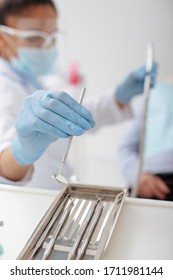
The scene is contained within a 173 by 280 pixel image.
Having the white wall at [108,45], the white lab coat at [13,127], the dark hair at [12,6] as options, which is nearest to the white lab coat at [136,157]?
the white lab coat at [13,127]

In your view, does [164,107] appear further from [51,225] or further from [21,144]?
[51,225]

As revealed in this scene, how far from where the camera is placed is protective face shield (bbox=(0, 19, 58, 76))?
118cm

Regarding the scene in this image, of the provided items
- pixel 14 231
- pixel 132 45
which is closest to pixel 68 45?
pixel 132 45

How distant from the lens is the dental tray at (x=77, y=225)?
2.03ft

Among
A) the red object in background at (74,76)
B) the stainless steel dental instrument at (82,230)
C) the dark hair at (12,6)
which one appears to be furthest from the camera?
the red object in background at (74,76)

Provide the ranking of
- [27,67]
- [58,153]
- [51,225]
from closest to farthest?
[51,225] → [58,153] → [27,67]

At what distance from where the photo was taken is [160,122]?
1452mm

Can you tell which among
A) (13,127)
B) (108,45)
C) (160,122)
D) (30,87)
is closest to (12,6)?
(30,87)

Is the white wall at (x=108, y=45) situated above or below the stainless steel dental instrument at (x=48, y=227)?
above

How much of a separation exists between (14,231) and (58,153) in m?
0.38

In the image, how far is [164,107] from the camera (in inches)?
57.1

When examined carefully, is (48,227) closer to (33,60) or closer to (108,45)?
(33,60)

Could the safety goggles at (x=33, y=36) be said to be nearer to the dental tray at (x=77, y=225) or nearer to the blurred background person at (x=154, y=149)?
the blurred background person at (x=154, y=149)

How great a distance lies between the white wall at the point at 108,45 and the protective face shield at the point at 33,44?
0.95 m
